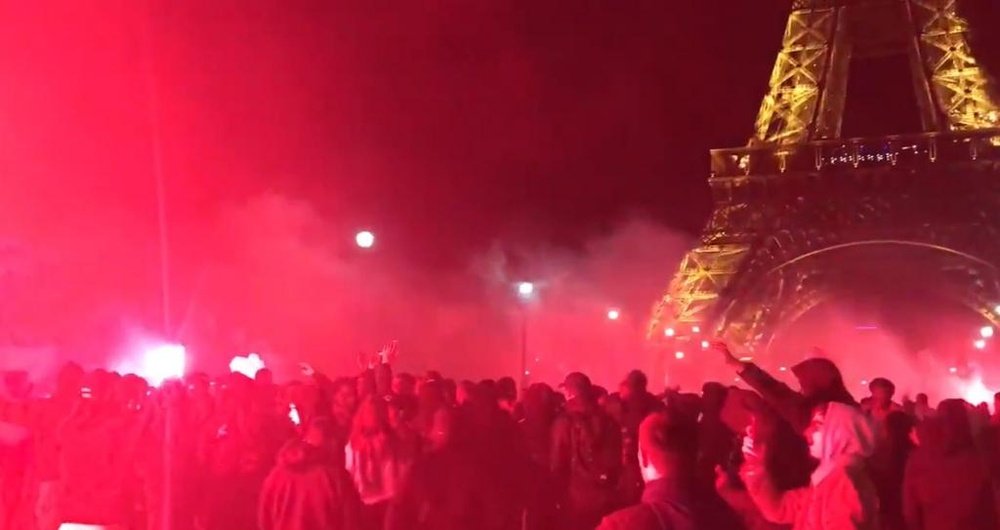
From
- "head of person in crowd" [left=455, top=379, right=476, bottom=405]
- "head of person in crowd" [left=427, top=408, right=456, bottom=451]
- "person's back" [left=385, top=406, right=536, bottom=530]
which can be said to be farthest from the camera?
"head of person in crowd" [left=455, top=379, right=476, bottom=405]

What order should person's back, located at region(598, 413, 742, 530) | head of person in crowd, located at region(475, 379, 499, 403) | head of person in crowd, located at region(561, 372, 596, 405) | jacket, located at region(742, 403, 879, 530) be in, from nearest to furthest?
person's back, located at region(598, 413, 742, 530) → jacket, located at region(742, 403, 879, 530) → head of person in crowd, located at region(475, 379, 499, 403) → head of person in crowd, located at region(561, 372, 596, 405)

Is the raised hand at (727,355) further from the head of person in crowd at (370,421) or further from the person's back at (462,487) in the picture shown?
the head of person in crowd at (370,421)

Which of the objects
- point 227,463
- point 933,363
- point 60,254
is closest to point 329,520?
point 227,463

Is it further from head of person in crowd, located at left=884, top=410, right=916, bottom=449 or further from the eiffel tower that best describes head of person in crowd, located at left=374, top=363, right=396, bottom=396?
the eiffel tower

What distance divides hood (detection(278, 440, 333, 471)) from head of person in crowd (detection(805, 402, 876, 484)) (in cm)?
271

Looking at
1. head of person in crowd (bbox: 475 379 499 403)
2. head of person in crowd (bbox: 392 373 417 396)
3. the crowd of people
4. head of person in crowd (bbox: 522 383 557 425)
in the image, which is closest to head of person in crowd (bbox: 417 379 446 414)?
the crowd of people

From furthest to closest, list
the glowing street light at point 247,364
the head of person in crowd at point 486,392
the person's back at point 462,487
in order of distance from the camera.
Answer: the glowing street light at point 247,364, the head of person in crowd at point 486,392, the person's back at point 462,487

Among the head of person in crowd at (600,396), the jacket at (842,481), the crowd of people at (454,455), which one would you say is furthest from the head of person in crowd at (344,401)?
A: the jacket at (842,481)

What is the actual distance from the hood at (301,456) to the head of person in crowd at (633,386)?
2.98 metres

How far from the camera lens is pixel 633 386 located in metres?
8.47

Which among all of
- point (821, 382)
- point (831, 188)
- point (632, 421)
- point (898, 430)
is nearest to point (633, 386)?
point (632, 421)

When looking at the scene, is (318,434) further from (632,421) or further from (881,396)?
(881,396)

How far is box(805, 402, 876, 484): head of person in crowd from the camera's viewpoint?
449cm

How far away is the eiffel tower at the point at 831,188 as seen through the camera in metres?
37.2
